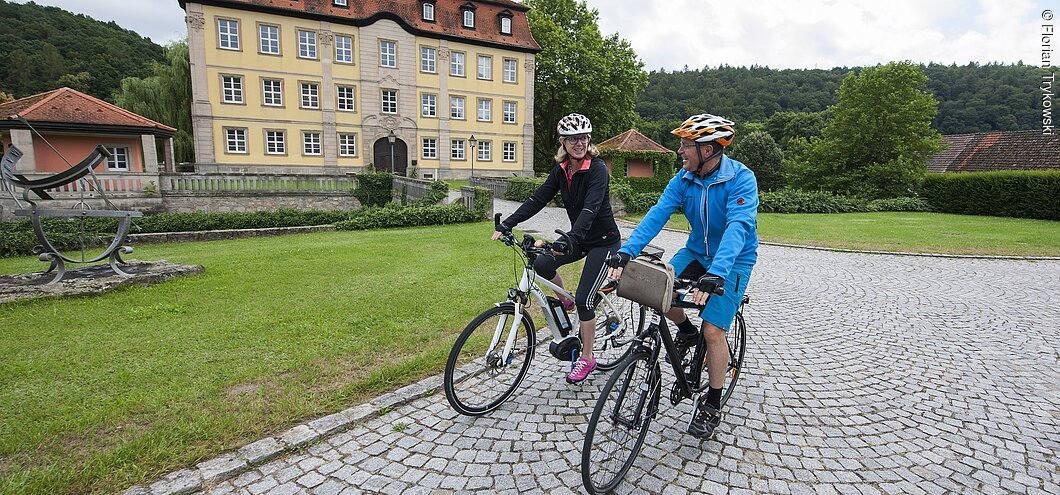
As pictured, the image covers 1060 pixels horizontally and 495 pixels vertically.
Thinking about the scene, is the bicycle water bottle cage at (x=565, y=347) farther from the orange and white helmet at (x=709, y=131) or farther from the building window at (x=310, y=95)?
the building window at (x=310, y=95)

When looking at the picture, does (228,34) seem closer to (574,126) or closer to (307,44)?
(307,44)

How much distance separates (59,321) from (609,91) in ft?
141

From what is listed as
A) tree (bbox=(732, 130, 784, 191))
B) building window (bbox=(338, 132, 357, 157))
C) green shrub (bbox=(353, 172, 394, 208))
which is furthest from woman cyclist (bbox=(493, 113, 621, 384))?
tree (bbox=(732, 130, 784, 191))

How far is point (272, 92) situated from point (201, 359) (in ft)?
117

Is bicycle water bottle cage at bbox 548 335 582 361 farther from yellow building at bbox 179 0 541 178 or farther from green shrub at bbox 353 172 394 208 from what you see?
yellow building at bbox 179 0 541 178

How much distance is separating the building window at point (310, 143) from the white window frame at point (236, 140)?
3633 mm

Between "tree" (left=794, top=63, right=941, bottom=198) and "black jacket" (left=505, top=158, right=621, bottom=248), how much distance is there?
31.0 metres

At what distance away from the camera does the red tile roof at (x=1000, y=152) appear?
30.2 metres

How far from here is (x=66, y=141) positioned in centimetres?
2389

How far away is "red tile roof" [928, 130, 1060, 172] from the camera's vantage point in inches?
1187

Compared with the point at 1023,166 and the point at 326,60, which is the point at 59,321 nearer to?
the point at 326,60

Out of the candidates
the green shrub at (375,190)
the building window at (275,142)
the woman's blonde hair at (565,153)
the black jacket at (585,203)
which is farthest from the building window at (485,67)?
the woman's blonde hair at (565,153)

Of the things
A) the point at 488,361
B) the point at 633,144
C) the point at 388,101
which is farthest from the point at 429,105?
the point at 488,361

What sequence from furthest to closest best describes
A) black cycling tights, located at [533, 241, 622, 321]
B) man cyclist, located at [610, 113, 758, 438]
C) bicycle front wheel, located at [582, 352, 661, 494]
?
black cycling tights, located at [533, 241, 622, 321] < man cyclist, located at [610, 113, 758, 438] < bicycle front wheel, located at [582, 352, 661, 494]
